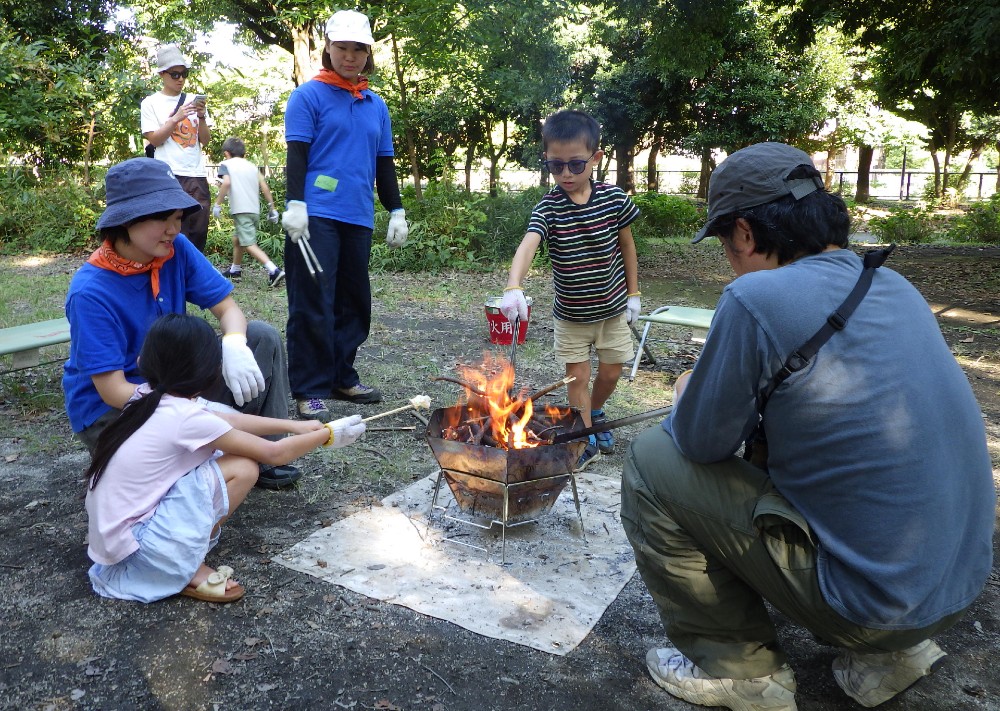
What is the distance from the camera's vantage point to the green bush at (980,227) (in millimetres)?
13531

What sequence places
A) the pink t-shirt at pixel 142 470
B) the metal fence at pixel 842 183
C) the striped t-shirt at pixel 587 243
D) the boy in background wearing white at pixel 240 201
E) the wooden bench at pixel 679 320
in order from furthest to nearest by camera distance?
the metal fence at pixel 842 183
the boy in background wearing white at pixel 240 201
the wooden bench at pixel 679 320
the striped t-shirt at pixel 587 243
the pink t-shirt at pixel 142 470

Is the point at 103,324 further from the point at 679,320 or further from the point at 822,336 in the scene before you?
the point at 679,320

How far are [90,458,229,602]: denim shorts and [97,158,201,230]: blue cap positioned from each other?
910mm

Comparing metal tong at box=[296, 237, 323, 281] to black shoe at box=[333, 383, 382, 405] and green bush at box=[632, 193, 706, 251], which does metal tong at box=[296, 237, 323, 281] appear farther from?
green bush at box=[632, 193, 706, 251]

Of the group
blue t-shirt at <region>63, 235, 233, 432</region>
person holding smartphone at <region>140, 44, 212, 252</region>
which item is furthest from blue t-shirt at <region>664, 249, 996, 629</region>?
person holding smartphone at <region>140, 44, 212, 252</region>

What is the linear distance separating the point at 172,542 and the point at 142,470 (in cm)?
25

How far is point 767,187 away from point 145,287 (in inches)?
87.9

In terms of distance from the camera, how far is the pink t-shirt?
2391mm

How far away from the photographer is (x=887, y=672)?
2.12 meters

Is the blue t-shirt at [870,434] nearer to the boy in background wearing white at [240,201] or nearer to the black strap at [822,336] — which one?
the black strap at [822,336]

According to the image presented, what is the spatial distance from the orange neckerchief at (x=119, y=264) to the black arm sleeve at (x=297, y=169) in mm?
1359

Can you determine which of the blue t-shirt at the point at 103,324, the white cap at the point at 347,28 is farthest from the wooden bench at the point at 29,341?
the white cap at the point at 347,28

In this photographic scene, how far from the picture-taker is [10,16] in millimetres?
17234

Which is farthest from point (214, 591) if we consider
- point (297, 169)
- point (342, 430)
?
point (297, 169)
